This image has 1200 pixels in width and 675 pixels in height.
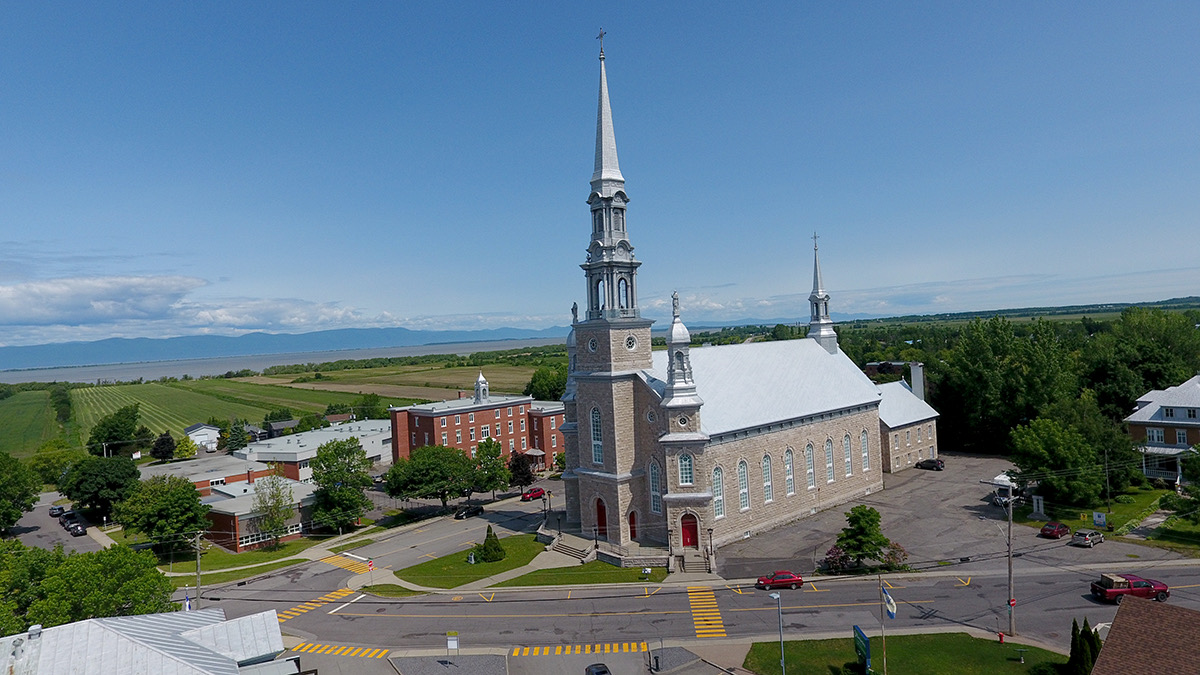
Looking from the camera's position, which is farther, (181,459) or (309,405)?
(309,405)

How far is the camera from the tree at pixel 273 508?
5891cm

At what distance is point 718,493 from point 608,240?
815 inches

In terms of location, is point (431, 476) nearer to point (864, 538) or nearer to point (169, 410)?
point (864, 538)

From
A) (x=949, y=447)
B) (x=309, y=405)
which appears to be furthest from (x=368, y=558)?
(x=309, y=405)

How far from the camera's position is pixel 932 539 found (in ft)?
157

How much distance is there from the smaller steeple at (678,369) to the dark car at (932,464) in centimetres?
3963

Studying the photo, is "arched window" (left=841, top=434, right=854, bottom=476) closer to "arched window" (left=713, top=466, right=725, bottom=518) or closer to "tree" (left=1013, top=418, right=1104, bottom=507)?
"tree" (left=1013, top=418, right=1104, bottom=507)

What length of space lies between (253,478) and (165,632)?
5965cm

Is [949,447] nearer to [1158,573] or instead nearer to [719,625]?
[1158,573]

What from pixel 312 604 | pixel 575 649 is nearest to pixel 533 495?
pixel 312 604

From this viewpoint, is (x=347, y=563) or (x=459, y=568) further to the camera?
(x=347, y=563)

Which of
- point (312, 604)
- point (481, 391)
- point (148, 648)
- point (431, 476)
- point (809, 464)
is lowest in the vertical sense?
point (312, 604)

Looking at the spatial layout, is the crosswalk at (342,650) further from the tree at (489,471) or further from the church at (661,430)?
the tree at (489,471)

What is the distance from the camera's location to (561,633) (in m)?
35.7
